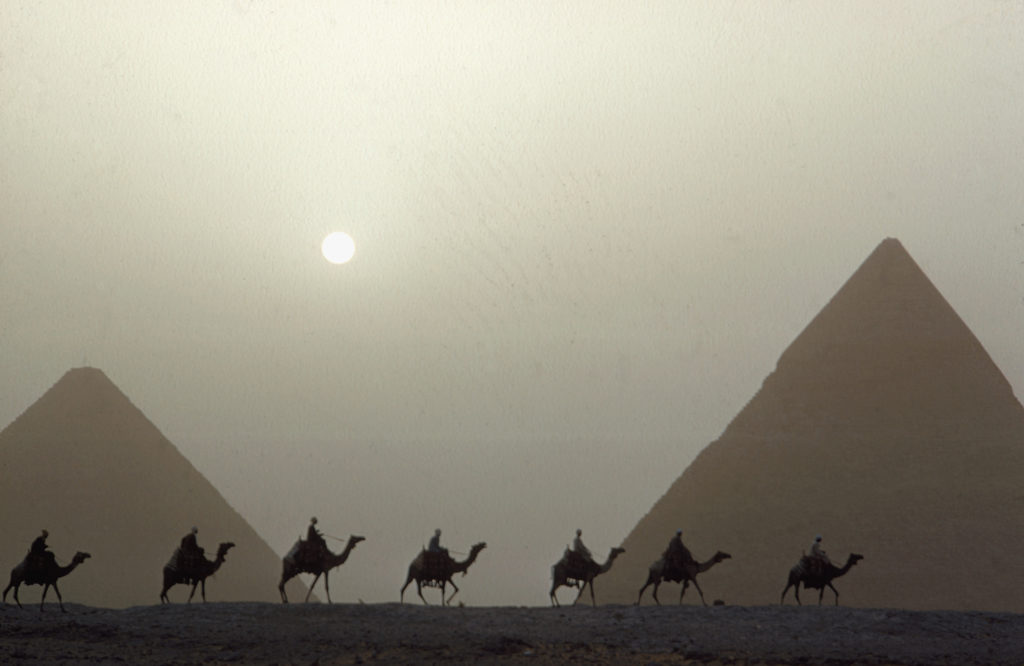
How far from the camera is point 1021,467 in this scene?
41000mm

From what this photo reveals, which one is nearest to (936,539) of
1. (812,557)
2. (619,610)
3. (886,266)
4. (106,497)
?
(886,266)

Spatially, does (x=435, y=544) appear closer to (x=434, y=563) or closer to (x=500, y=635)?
(x=434, y=563)

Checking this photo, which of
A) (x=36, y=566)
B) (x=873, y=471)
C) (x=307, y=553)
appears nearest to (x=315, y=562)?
(x=307, y=553)

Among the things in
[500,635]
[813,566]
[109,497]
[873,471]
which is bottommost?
[500,635]

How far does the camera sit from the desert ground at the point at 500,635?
15.5 m

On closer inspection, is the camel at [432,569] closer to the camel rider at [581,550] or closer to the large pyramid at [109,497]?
the camel rider at [581,550]

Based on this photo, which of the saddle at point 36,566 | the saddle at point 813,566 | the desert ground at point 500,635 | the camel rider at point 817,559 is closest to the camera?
the desert ground at point 500,635

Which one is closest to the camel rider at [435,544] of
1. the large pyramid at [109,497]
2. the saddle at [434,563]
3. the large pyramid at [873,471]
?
the saddle at [434,563]

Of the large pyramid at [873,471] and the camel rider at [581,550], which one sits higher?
the large pyramid at [873,471]

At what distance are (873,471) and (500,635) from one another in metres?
27.5

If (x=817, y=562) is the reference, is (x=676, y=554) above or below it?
above

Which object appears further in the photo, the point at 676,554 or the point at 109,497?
the point at 109,497

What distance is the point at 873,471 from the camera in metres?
41.8

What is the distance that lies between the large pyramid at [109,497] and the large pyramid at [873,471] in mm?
14869
